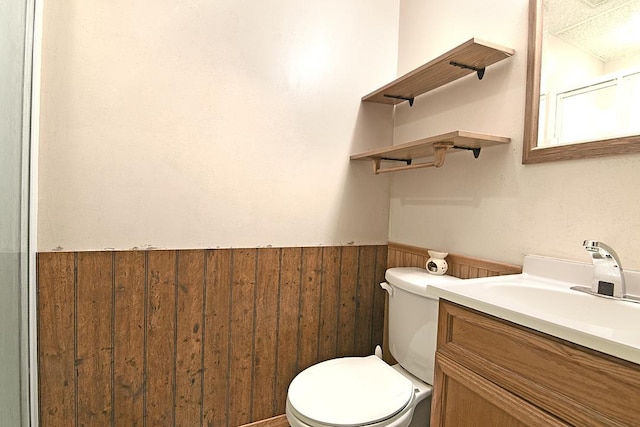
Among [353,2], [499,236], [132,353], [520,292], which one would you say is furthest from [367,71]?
[132,353]

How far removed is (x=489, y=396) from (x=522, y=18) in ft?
4.05

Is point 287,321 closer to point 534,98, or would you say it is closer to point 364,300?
point 364,300

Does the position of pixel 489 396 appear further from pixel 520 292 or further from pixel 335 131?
pixel 335 131

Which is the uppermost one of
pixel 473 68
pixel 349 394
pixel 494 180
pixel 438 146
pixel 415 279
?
pixel 473 68

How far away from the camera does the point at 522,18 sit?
1.18 meters

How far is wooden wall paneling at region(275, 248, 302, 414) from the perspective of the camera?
156 centimetres

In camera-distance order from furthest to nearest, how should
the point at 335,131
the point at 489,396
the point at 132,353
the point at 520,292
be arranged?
1. the point at 335,131
2. the point at 132,353
3. the point at 520,292
4. the point at 489,396

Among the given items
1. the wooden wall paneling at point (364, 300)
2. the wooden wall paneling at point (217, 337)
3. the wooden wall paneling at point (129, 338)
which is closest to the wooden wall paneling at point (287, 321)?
the wooden wall paneling at point (217, 337)

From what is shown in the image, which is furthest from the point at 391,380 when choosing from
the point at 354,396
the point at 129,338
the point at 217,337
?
the point at 129,338

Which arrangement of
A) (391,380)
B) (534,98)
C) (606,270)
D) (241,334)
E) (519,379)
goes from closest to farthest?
(519,379) → (606,270) → (534,98) → (391,380) → (241,334)

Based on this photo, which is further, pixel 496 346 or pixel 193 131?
pixel 193 131

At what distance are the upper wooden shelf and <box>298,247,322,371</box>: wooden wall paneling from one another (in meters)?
0.84

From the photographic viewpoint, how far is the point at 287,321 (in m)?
1.57

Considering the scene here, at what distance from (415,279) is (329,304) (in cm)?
51
